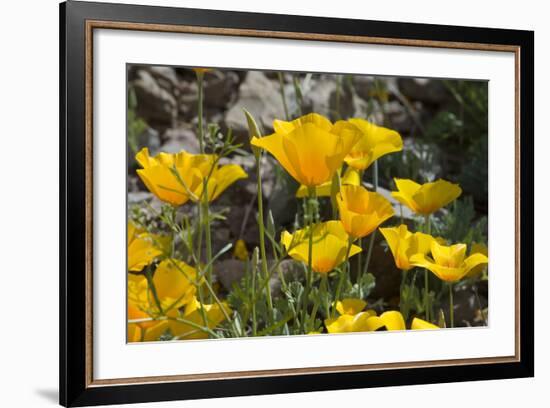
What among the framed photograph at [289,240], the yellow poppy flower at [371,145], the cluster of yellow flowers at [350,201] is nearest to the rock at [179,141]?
the framed photograph at [289,240]

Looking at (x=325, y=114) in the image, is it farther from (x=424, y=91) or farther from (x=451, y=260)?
(x=451, y=260)

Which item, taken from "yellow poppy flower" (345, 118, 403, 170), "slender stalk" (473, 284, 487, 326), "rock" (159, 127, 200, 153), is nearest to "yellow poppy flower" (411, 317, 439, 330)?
"slender stalk" (473, 284, 487, 326)

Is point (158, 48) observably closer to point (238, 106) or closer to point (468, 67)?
point (468, 67)

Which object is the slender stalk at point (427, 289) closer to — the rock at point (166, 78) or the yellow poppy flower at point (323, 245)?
the yellow poppy flower at point (323, 245)

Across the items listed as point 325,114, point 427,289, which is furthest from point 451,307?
point 325,114

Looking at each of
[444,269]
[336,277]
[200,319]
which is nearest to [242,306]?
[200,319]
